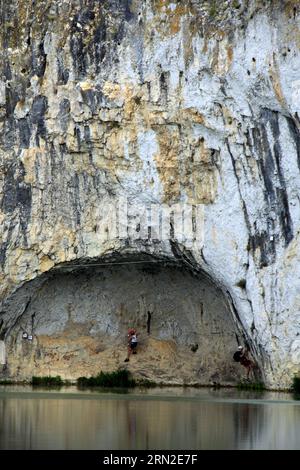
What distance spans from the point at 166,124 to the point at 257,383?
7.14 meters

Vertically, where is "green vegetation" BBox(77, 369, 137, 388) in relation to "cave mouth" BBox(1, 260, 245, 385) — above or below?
below

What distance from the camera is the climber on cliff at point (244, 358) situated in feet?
117

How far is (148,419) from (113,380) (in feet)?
32.3

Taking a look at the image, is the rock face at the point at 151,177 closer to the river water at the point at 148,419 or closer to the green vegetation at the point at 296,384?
the green vegetation at the point at 296,384

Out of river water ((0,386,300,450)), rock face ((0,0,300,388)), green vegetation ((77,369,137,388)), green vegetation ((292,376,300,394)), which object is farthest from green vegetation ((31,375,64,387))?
green vegetation ((292,376,300,394))

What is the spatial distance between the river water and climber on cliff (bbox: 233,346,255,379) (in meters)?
0.96

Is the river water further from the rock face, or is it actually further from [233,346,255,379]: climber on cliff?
the rock face

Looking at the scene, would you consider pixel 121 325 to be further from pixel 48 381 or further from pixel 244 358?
pixel 244 358

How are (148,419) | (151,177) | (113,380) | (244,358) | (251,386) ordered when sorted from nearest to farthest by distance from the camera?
(148,419), (151,177), (251,386), (244,358), (113,380)

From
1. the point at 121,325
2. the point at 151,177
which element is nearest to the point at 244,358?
the point at 121,325

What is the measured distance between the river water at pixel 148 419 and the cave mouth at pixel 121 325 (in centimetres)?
196

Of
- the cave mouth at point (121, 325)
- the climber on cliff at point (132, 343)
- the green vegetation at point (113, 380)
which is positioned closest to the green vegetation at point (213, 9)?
the cave mouth at point (121, 325)

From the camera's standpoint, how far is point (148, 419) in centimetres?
2728

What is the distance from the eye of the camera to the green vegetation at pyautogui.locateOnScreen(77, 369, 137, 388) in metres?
37.0
